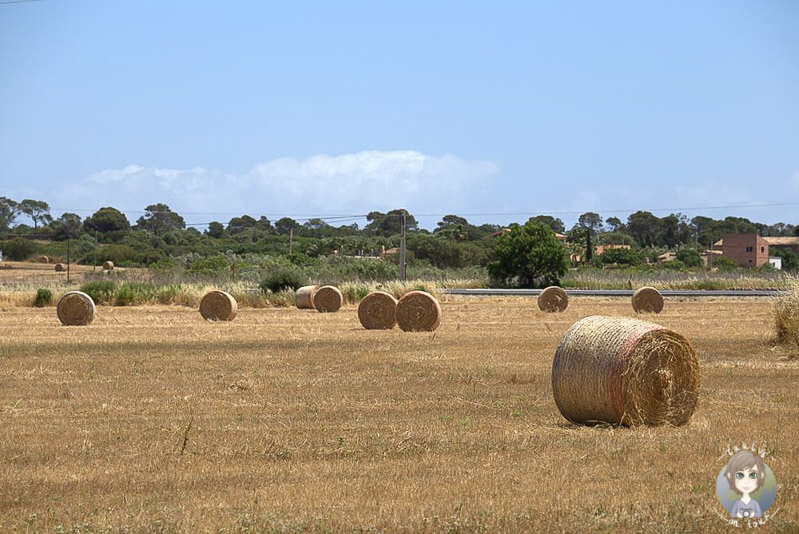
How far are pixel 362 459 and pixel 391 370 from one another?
844 cm

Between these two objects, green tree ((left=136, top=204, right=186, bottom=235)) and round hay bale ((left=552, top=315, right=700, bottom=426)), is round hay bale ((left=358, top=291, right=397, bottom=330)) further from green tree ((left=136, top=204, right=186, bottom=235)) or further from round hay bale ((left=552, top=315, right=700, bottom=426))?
green tree ((left=136, top=204, right=186, bottom=235))

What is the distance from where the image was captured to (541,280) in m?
68.5

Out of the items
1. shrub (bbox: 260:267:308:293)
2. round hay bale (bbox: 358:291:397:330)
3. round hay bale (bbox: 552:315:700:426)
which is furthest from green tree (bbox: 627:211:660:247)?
round hay bale (bbox: 552:315:700:426)

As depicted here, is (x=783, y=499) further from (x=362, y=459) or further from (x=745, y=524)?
(x=362, y=459)

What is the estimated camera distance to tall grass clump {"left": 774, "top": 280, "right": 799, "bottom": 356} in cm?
2211

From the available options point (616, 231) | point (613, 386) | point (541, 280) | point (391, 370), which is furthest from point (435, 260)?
point (613, 386)

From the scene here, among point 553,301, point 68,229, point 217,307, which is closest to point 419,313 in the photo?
point 217,307

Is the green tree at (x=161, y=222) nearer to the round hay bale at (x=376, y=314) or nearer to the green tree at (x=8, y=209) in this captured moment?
the green tree at (x=8, y=209)

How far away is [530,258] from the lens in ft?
221

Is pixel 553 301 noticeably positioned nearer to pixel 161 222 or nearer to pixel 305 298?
pixel 305 298

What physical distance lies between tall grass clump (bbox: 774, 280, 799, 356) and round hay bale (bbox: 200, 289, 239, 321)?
17827 mm

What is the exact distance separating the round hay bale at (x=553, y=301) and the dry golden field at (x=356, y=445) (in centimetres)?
1850

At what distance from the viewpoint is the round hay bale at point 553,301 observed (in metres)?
40.6

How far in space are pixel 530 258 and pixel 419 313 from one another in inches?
1520
